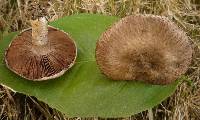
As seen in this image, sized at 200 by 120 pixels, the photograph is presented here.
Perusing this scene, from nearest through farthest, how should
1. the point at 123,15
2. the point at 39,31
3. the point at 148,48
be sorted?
the point at 148,48
the point at 39,31
the point at 123,15

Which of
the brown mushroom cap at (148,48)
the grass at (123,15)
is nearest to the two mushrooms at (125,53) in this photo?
the brown mushroom cap at (148,48)

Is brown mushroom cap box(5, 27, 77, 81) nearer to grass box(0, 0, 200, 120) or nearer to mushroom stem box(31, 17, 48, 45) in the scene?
mushroom stem box(31, 17, 48, 45)

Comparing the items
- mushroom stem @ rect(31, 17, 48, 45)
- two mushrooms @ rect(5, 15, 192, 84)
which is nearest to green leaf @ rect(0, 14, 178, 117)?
two mushrooms @ rect(5, 15, 192, 84)

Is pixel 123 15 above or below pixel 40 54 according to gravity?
above

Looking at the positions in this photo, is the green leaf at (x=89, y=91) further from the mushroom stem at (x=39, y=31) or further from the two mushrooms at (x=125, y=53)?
the mushroom stem at (x=39, y=31)

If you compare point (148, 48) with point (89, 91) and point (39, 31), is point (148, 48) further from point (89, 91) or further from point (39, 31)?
point (39, 31)

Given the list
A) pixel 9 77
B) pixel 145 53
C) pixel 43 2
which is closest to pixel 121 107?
pixel 145 53

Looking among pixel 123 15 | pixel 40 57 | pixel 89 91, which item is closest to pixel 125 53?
pixel 89 91
